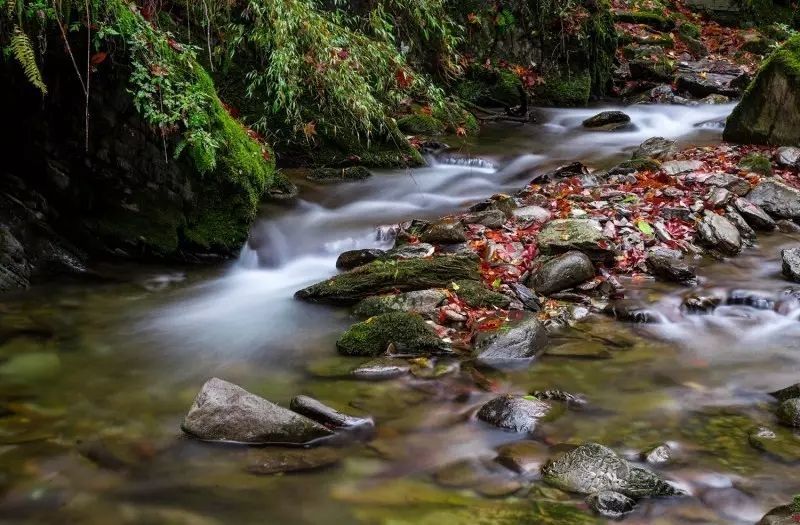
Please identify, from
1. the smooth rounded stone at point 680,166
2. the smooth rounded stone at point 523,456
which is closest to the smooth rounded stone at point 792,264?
the smooth rounded stone at point 680,166

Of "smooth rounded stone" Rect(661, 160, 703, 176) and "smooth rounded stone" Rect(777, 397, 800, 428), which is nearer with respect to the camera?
"smooth rounded stone" Rect(777, 397, 800, 428)

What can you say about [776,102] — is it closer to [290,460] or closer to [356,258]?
[356,258]

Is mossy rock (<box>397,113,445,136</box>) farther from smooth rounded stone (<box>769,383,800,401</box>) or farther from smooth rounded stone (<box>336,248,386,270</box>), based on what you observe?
smooth rounded stone (<box>769,383,800,401</box>)

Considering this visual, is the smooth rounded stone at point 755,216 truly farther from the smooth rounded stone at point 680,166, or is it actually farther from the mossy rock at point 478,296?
the mossy rock at point 478,296

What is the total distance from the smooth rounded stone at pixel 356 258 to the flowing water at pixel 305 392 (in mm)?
206

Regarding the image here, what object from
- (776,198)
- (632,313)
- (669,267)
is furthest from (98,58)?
(776,198)

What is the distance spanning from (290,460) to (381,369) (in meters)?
1.20

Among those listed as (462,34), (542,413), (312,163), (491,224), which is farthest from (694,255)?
(462,34)

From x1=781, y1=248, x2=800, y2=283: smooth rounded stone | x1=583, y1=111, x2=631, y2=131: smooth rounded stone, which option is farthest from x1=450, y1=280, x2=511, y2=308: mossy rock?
x1=583, y1=111, x2=631, y2=131: smooth rounded stone

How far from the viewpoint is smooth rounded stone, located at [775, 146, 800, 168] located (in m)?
8.48

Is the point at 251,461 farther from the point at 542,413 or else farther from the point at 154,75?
the point at 154,75

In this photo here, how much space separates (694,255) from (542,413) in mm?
3464

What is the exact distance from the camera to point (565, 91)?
13.6 meters

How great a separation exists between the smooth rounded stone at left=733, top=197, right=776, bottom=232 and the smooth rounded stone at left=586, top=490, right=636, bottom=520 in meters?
5.24
